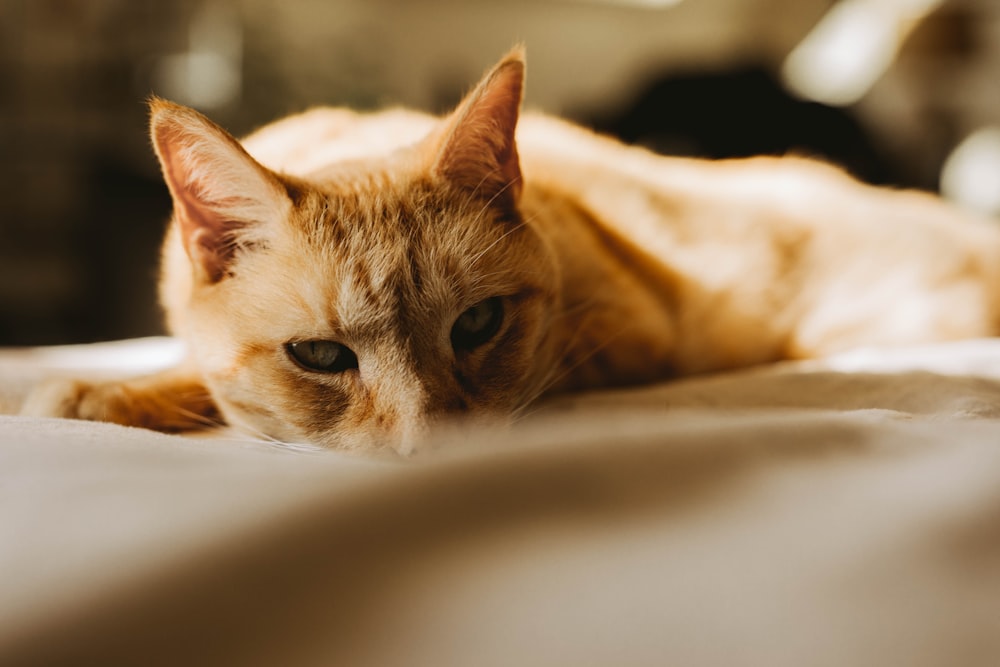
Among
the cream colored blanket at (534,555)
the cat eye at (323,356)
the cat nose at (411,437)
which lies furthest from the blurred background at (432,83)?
the cream colored blanket at (534,555)

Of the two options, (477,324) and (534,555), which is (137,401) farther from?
(534,555)

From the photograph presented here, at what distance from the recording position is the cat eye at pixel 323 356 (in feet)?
3.25

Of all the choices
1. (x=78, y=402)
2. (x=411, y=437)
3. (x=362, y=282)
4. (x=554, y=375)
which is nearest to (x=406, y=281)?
(x=362, y=282)

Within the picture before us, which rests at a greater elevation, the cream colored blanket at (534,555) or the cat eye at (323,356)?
the cat eye at (323,356)

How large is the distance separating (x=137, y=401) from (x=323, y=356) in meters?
0.31

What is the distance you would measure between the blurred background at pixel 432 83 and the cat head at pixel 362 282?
1518mm

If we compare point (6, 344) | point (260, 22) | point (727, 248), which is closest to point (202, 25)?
point (260, 22)

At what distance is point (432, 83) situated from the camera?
430 cm

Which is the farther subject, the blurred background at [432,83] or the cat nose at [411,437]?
the blurred background at [432,83]

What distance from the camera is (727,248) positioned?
1754mm

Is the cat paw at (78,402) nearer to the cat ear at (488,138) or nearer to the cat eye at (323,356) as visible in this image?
the cat eye at (323,356)

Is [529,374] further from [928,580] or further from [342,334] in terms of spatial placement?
[928,580]

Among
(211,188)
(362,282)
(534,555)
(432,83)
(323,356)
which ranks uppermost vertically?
(432,83)

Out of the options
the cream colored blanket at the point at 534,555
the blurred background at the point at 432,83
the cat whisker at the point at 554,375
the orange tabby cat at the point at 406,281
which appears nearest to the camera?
the cream colored blanket at the point at 534,555
